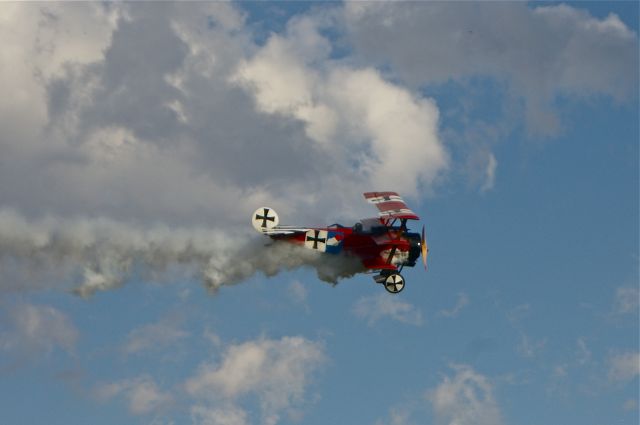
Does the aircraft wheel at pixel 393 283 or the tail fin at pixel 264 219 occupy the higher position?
the tail fin at pixel 264 219

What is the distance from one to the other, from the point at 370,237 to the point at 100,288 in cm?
1535

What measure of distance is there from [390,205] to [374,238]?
2072 mm

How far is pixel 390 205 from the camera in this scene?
13012 cm

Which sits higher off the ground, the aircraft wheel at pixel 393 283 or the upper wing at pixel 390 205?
the upper wing at pixel 390 205

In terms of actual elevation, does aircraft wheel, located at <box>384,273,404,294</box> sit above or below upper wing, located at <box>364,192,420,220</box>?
below

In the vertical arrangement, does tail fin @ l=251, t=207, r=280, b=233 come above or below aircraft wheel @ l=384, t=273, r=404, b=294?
above

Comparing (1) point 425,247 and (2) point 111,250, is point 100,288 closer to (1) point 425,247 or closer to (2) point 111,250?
(2) point 111,250

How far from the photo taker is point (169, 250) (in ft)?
431

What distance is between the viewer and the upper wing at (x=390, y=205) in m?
129

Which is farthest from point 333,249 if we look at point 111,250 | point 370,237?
point 111,250

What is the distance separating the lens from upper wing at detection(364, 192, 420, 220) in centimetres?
12900

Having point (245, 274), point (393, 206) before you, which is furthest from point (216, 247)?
point (393, 206)

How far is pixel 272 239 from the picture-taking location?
428ft

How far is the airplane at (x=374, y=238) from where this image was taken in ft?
426
